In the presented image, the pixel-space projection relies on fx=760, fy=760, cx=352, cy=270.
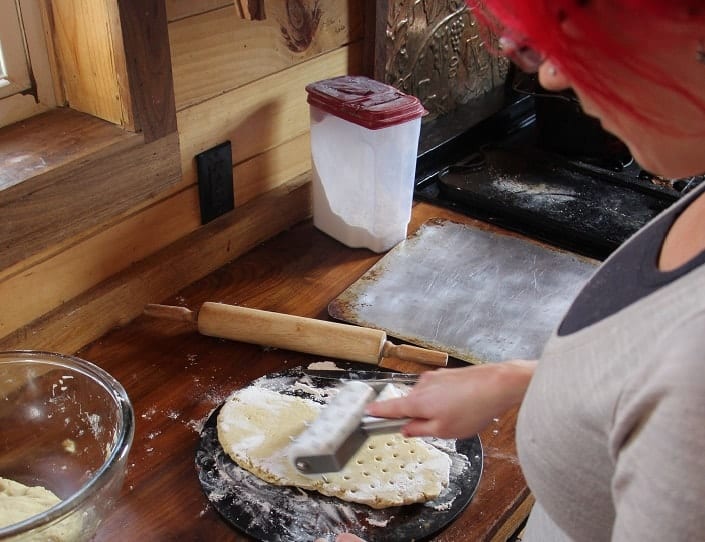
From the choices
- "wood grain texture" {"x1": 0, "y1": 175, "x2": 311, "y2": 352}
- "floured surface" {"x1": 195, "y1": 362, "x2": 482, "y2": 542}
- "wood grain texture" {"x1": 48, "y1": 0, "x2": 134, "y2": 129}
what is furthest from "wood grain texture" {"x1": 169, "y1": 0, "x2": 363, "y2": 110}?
"floured surface" {"x1": 195, "y1": 362, "x2": 482, "y2": 542}

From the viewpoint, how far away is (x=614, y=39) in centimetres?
41

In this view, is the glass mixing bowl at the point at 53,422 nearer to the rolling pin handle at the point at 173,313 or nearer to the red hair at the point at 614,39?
the rolling pin handle at the point at 173,313

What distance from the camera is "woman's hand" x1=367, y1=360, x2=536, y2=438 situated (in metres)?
0.69

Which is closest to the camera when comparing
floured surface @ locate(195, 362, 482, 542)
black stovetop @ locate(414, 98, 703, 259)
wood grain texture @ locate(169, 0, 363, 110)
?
floured surface @ locate(195, 362, 482, 542)

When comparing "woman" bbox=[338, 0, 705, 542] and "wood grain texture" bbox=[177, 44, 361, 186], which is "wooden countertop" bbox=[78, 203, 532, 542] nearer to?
"wood grain texture" bbox=[177, 44, 361, 186]

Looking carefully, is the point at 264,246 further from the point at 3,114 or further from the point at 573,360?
the point at 573,360

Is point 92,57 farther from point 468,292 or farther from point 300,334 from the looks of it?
point 468,292

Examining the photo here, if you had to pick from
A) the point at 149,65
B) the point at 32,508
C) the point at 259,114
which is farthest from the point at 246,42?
the point at 32,508

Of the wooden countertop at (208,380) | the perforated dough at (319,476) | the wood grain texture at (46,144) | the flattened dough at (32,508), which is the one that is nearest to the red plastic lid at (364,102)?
the wooden countertop at (208,380)

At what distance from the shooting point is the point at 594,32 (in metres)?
0.41

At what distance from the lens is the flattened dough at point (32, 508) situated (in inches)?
26.3

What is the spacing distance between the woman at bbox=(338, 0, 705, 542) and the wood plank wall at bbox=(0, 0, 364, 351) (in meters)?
0.67

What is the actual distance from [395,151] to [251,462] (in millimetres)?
587

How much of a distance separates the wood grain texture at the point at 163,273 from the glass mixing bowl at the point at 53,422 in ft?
0.37
